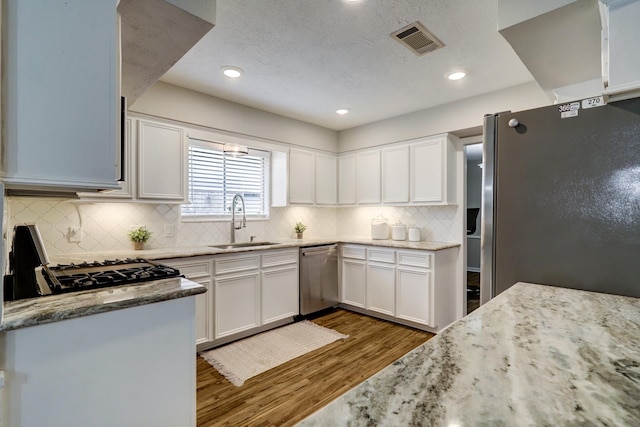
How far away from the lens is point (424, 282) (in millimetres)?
3371

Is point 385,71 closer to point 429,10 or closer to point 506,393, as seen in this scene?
point 429,10

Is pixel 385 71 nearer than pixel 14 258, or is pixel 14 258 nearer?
pixel 14 258

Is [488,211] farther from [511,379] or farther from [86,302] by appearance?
[86,302]

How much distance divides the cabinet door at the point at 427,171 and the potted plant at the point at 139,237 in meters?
2.98

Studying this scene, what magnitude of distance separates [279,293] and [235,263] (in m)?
0.69

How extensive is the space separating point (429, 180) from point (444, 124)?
0.67 m

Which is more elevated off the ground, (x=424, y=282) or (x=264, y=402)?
(x=424, y=282)

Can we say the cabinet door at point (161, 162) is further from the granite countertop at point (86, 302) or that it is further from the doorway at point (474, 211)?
the doorway at point (474, 211)

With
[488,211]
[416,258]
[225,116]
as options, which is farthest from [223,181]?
[488,211]

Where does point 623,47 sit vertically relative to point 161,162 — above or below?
above

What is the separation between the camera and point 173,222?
323cm

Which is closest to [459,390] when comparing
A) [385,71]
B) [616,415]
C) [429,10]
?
[616,415]

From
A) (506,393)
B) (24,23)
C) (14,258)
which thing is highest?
(24,23)

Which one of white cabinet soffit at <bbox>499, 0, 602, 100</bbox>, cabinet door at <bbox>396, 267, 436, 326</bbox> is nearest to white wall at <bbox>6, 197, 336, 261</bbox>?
cabinet door at <bbox>396, 267, 436, 326</bbox>
